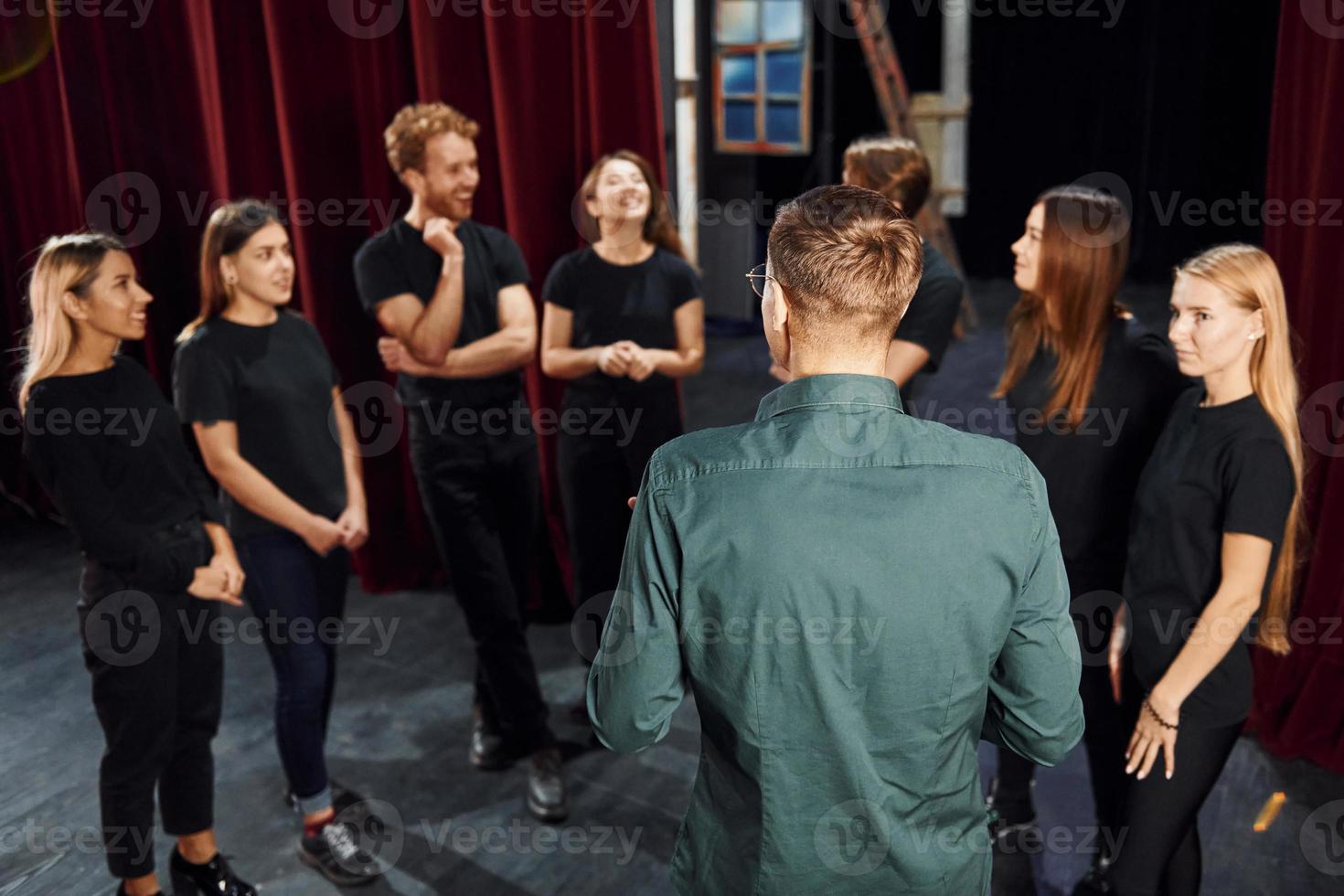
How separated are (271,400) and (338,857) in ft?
3.41

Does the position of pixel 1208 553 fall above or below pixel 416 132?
below

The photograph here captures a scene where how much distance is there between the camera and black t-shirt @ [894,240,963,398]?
2.49 m

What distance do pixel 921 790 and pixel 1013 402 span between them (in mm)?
1277

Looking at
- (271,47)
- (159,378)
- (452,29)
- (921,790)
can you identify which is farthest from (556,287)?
(159,378)

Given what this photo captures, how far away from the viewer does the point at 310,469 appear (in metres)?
2.44

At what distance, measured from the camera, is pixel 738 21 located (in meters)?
7.04

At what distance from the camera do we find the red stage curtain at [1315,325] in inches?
99.1

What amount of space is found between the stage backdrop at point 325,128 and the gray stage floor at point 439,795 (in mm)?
731

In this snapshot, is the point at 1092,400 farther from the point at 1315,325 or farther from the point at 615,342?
the point at 615,342
